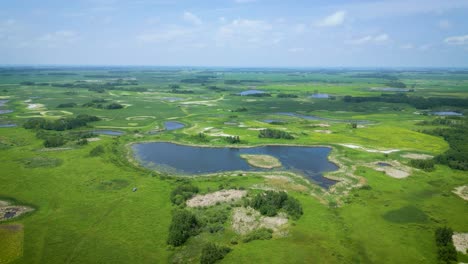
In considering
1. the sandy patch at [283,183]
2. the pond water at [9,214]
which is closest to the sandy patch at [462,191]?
the sandy patch at [283,183]

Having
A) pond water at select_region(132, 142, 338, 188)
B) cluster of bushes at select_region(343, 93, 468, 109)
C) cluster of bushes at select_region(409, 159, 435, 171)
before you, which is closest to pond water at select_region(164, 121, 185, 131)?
pond water at select_region(132, 142, 338, 188)

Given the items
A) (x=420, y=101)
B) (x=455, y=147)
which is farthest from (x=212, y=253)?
(x=420, y=101)

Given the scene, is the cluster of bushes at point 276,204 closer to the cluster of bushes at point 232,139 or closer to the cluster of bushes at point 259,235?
the cluster of bushes at point 259,235

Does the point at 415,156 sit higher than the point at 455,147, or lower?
lower

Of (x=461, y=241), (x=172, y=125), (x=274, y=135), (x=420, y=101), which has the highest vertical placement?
(x=420, y=101)

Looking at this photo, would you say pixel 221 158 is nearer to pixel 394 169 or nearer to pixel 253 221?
pixel 253 221

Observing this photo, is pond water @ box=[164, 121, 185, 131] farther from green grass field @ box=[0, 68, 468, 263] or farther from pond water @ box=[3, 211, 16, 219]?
pond water @ box=[3, 211, 16, 219]

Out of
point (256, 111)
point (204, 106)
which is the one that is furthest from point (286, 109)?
point (204, 106)

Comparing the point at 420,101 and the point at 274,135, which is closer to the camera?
the point at 274,135
